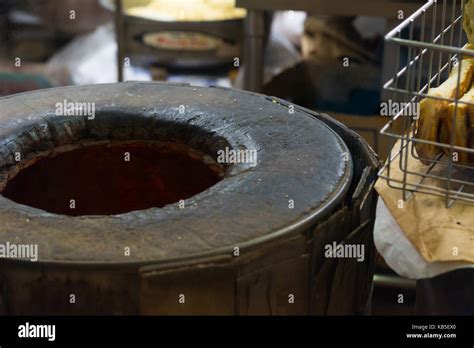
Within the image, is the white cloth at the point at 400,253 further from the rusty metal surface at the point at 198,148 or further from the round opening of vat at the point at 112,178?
the round opening of vat at the point at 112,178

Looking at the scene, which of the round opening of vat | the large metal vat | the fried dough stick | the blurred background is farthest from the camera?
the blurred background

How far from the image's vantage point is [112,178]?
6.41 ft

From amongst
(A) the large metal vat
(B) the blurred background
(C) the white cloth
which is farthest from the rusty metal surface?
(B) the blurred background

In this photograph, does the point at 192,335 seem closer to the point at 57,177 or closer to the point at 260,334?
the point at 260,334

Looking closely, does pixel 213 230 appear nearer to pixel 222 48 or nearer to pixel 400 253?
pixel 400 253

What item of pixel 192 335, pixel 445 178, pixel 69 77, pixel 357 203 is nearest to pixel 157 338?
pixel 192 335

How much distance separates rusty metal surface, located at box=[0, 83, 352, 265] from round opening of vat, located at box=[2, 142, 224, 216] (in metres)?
0.04

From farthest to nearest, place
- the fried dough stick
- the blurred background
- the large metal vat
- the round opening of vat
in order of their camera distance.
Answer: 1. the blurred background
2. the round opening of vat
3. the fried dough stick
4. the large metal vat

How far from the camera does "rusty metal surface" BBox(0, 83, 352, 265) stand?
4.33ft

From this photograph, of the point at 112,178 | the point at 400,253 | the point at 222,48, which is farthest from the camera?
the point at 222,48

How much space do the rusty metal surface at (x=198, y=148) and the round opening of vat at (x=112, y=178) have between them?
0.04 meters

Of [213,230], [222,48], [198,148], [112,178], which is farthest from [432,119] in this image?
[222,48]

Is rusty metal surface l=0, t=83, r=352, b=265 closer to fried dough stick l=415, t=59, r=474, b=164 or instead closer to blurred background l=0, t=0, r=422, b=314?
fried dough stick l=415, t=59, r=474, b=164

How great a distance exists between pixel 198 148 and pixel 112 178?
30 centimetres
